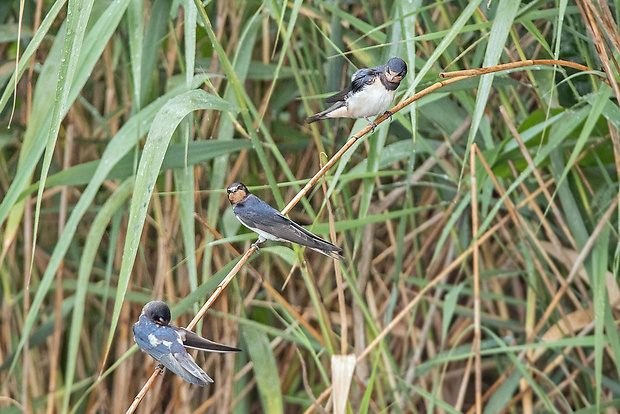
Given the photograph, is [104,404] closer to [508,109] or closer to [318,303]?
[318,303]

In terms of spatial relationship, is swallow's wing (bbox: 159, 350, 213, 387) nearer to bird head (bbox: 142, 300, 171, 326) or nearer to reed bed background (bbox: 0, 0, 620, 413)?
bird head (bbox: 142, 300, 171, 326)

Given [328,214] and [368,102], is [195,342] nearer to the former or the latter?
[368,102]

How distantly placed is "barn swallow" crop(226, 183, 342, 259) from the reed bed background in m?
0.35

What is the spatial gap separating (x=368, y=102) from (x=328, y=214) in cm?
66

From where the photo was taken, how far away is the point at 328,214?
1.48 m

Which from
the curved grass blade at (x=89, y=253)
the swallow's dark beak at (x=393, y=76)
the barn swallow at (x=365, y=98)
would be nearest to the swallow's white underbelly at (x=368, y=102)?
the barn swallow at (x=365, y=98)

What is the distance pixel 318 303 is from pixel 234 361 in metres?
0.57

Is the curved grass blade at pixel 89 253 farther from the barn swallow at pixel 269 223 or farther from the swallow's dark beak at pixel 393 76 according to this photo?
the swallow's dark beak at pixel 393 76

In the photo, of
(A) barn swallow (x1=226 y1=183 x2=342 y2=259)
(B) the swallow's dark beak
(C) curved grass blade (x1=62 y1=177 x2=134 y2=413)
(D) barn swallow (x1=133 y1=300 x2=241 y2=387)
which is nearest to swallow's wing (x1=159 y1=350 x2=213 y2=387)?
(D) barn swallow (x1=133 y1=300 x2=241 y2=387)

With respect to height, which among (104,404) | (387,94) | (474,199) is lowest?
(104,404)

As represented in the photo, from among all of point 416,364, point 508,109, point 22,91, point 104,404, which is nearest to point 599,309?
point 508,109

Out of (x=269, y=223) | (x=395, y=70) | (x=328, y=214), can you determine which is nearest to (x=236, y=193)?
(x=269, y=223)

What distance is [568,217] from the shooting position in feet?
4.95

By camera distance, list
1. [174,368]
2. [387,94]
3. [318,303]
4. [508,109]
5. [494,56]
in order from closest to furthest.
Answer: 1. [174,368]
2. [387,94]
3. [494,56]
4. [318,303]
5. [508,109]
